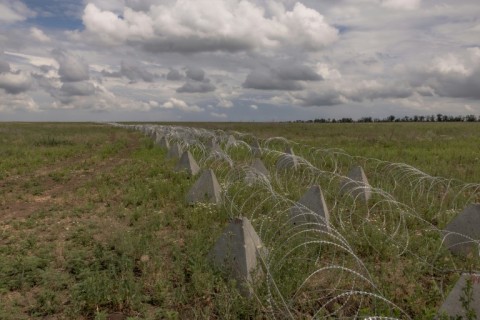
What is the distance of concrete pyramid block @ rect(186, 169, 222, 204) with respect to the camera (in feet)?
30.0

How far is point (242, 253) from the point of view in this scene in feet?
16.6

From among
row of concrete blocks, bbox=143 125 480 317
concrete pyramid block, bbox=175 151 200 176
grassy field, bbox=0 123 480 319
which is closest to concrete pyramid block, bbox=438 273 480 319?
row of concrete blocks, bbox=143 125 480 317

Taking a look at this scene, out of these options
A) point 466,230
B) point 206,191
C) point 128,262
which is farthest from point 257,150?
point 128,262

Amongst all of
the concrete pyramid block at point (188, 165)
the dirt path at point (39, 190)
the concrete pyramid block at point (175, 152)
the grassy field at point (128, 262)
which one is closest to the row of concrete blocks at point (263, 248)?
the grassy field at point (128, 262)

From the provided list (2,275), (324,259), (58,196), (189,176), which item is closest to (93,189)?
(58,196)

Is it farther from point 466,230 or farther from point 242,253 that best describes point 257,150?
point 242,253

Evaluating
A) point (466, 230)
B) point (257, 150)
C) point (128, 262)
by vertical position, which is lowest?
point (128, 262)

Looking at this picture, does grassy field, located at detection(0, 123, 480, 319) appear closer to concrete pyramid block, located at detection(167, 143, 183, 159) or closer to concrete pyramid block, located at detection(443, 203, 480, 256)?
concrete pyramid block, located at detection(443, 203, 480, 256)

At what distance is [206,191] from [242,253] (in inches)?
169

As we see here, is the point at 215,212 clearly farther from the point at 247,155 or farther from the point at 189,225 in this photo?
the point at 247,155

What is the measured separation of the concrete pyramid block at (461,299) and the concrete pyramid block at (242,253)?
76.5 inches

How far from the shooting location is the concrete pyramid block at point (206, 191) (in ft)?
30.0

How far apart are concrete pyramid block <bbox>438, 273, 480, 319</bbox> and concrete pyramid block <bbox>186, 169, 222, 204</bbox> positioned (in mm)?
5739

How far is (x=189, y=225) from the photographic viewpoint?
26.0ft
